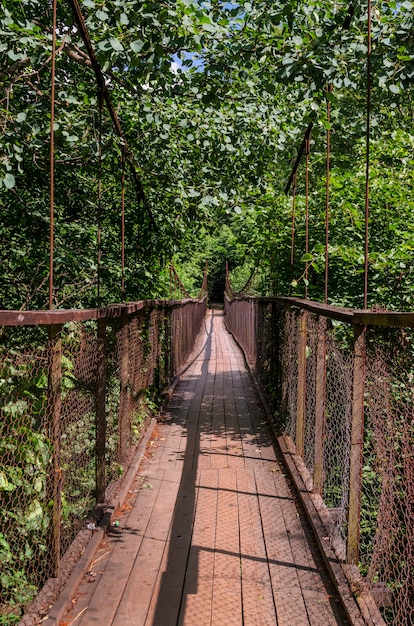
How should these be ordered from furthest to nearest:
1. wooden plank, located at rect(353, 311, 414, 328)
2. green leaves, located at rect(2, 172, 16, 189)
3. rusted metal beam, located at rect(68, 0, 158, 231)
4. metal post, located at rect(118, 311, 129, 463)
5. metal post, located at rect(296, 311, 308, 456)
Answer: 1. metal post, located at rect(296, 311, 308, 456)
2. metal post, located at rect(118, 311, 129, 463)
3. green leaves, located at rect(2, 172, 16, 189)
4. rusted metal beam, located at rect(68, 0, 158, 231)
5. wooden plank, located at rect(353, 311, 414, 328)

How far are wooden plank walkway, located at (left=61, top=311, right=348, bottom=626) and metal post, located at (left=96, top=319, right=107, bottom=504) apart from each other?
262 mm

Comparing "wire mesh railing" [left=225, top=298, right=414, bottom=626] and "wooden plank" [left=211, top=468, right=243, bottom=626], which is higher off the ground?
"wire mesh railing" [left=225, top=298, right=414, bottom=626]

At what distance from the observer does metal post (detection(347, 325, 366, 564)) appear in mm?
2428

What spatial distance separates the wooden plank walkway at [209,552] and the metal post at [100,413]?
0.26 m

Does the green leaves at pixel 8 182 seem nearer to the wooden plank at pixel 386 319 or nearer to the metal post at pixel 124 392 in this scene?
the metal post at pixel 124 392

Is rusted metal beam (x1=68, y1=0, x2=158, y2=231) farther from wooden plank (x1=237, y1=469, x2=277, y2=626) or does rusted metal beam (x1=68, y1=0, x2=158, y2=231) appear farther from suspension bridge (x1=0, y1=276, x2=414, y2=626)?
wooden plank (x1=237, y1=469, x2=277, y2=626)

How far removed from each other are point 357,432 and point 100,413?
1.44 metres

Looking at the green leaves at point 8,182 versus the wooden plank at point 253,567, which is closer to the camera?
the wooden plank at point 253,567

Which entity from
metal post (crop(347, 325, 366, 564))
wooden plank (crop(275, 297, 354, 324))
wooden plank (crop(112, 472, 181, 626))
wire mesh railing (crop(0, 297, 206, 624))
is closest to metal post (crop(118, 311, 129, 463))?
wire mesh railing (crop(0, 297, 206, 624))

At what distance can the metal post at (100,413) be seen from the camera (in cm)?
324

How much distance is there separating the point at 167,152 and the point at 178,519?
10.6ft

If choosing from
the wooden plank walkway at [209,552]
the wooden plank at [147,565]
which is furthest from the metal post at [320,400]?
the wooden plank at [147,565]

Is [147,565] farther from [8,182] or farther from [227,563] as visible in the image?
[8,182]

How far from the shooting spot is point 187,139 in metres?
5.21
